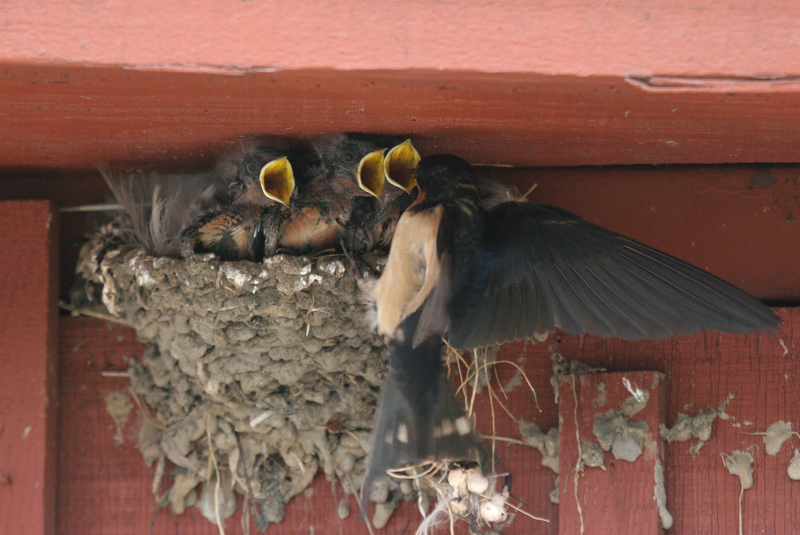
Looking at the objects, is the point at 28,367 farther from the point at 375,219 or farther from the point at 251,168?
the point at 375,219

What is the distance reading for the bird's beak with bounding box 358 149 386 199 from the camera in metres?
2.20

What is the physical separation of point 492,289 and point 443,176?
0.30 meters

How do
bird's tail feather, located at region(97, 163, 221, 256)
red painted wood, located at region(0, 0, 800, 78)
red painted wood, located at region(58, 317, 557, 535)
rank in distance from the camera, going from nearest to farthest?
red painted wood, located at region(0, 0, 800, 78)
red painted wood, located at region(58, 317, 557, 535)
bird's tail feather, located at region(97, 163, 221, 256)

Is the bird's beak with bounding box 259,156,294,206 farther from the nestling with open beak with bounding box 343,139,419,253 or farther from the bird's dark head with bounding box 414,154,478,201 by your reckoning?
the bird's dark head with bounding box 414,154,478,201

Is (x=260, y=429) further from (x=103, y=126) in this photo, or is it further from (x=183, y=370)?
(x=103, y=126)

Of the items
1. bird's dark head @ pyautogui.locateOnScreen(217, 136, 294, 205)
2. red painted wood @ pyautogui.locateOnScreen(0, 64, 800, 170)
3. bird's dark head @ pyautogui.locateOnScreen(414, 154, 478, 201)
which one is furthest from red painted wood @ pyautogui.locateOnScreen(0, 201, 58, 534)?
bird's dark head @ pyautogui.locateOnScreen(414, 154, 478, 201)

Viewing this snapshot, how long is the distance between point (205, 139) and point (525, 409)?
3.36 ft

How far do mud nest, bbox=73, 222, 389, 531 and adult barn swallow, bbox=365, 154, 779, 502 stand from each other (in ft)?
0.52

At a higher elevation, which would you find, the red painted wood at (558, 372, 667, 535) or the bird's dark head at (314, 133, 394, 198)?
the bird's dark head at (314, 133, 394, 198)

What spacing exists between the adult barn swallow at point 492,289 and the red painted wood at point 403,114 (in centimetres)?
17

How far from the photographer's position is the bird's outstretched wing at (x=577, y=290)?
5.96ft

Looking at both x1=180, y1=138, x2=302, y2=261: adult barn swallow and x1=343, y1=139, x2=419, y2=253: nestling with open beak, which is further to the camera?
x1=343, y1=139, x2=419, y2=253: nestling with open beak

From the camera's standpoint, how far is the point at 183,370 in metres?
2.36

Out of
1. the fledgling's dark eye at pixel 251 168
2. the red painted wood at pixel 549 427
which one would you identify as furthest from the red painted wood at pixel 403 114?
the red painted wood at pixel 549 427
